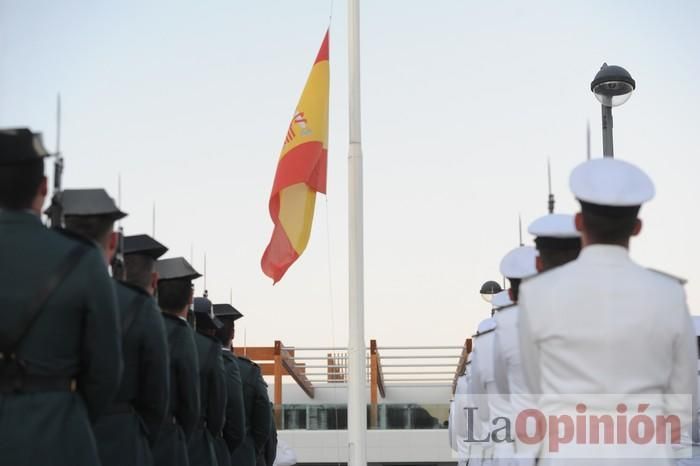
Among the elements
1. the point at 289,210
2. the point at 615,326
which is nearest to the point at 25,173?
the point at 615,326

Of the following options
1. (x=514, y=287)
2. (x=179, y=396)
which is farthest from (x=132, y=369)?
(x=514, y=287)

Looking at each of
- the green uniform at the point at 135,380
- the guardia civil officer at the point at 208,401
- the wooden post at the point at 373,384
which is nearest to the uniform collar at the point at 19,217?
the green uniform at the point at 135,380

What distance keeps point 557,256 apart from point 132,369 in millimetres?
1855

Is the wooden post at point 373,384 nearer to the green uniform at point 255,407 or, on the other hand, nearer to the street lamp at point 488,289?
the street lamp at point 488,289

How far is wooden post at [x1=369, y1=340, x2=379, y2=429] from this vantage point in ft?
74.7

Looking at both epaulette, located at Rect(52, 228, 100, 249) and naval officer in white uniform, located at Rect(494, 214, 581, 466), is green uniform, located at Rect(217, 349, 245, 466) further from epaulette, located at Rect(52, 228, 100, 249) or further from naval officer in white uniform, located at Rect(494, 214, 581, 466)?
epaulette, located at Rect(52, 228, 100, 249)

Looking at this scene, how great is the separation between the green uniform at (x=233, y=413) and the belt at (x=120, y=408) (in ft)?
9.99

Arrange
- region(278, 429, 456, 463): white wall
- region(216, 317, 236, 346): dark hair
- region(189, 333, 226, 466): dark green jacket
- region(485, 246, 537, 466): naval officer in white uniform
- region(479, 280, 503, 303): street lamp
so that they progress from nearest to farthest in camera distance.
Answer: region(485, 246, 537, 466): naval officer in white uniform
region(189, 333, 226, 466): dark green jacket
region(216, 317, 236, 346): dark hair
region(479, 280, 503, 303): street lamp
region(278, 429, 456, 463): white wall

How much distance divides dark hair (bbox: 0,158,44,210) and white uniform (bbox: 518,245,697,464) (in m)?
1.71

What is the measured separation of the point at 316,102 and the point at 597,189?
8890mm

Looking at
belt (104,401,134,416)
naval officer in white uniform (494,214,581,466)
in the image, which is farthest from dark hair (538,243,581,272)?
belt (104,401,134,416)

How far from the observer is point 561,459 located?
3.68 meters

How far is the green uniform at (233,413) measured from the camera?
8.45m

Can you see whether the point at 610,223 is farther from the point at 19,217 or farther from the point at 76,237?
the point at 19,217
